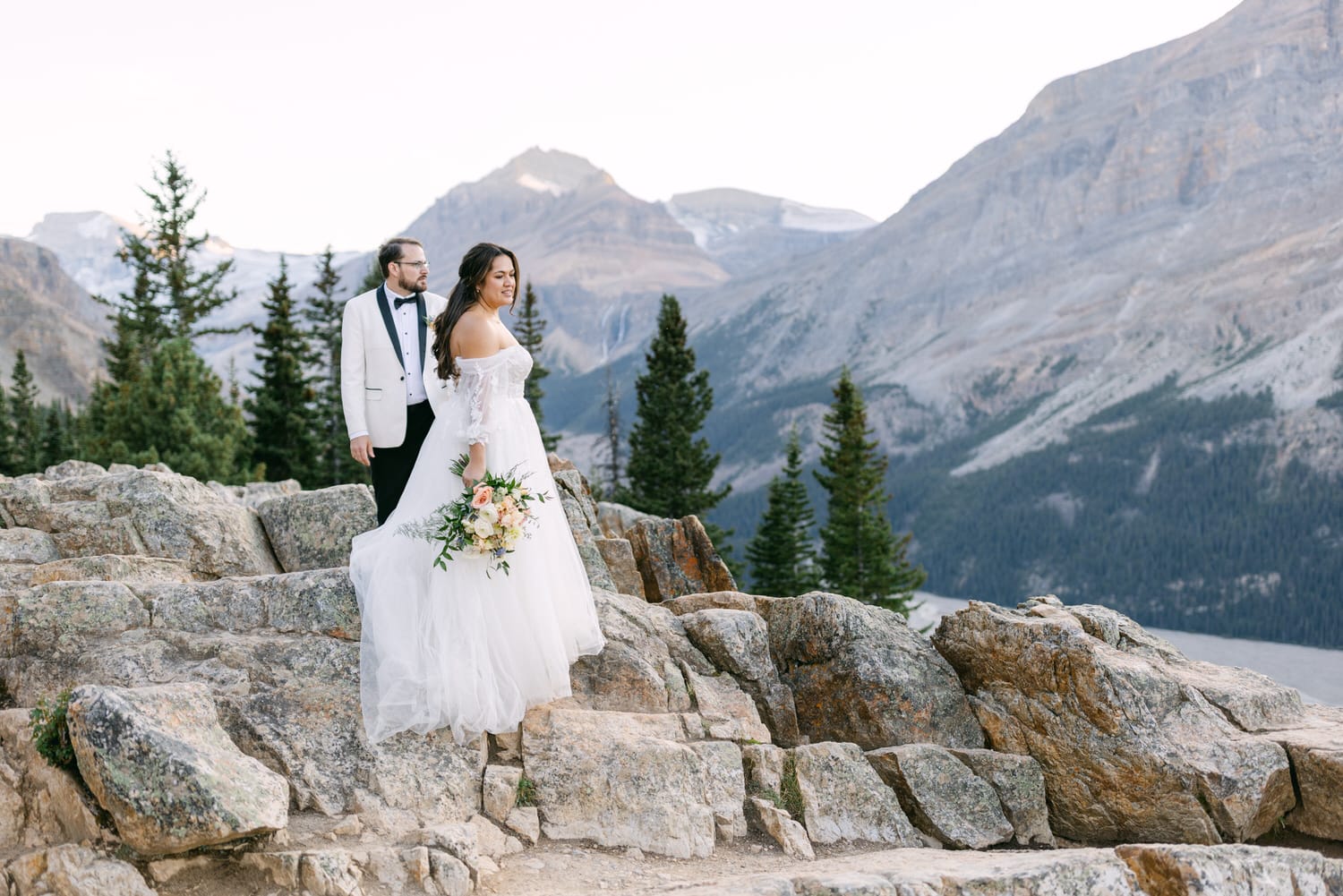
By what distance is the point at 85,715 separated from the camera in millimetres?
6980

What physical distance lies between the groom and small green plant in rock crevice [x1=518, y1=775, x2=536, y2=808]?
127 inches

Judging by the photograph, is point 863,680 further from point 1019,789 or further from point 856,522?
point 856,522

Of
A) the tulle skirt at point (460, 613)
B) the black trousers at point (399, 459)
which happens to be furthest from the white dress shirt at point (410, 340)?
the tulle skirt at point (460, 613)

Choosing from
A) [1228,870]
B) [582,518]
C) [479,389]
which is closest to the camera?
[1228,870]

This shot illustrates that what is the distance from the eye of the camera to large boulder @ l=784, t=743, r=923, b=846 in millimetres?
9516

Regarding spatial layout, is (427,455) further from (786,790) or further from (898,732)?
(898,732)

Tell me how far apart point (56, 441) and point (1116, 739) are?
6986 cm

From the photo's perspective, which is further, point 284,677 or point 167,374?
point 167,374

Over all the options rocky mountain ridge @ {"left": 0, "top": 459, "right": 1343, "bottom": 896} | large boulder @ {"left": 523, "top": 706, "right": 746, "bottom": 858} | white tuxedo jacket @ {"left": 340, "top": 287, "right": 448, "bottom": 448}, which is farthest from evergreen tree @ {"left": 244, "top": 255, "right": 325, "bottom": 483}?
large boulder @ {"left": 523, "top": 706, "right": 746, "bottom": 858}

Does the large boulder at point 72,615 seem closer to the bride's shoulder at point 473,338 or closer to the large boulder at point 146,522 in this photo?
the large boulder at point 146,522

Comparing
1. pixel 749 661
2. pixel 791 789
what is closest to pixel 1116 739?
pixel 791 789

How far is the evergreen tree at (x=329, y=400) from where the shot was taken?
47844 millimetres

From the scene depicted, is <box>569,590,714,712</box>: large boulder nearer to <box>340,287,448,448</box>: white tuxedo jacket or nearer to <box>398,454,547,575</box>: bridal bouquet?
<box>398,454,547,575</box>: bridal bouquet

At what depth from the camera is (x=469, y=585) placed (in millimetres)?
→ 8867
